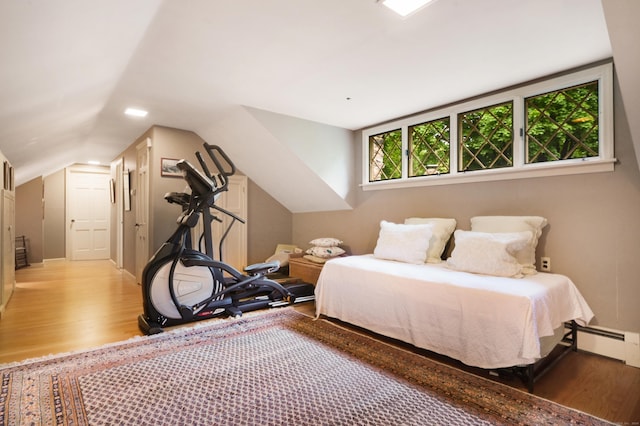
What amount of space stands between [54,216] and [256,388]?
26.4 feet

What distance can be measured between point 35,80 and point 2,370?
1951 mm

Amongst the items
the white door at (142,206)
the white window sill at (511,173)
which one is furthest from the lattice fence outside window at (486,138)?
the white door at (142,206)

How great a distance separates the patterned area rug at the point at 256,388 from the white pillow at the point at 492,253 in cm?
80

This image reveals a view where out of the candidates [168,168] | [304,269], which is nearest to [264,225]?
[304,269]

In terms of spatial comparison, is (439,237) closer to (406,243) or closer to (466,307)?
(406,243)

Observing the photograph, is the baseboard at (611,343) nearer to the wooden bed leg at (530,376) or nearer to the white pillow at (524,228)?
the white pillow at (524,228)

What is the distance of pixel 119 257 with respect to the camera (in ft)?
20.9

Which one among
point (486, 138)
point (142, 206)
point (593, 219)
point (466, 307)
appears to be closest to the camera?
point (466, 307)

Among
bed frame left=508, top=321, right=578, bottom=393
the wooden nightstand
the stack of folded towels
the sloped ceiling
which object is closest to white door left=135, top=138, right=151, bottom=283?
the sloped ceiling

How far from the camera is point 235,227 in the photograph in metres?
5.21

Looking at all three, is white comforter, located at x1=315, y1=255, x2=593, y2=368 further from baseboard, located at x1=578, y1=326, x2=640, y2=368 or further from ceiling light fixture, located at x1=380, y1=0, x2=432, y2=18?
ceiling light fixture, located at x1=380, y1=0, x2=432, y2=18

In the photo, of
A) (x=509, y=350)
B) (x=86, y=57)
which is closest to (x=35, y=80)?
(x=86, y=57)

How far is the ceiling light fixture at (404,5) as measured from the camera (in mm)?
1846

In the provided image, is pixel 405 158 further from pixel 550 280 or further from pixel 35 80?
pixel 35 80
